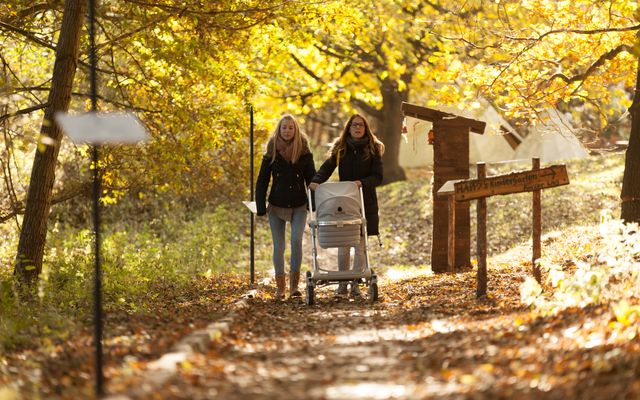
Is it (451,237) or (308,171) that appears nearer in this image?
(308,171)

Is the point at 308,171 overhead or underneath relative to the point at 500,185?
overhead

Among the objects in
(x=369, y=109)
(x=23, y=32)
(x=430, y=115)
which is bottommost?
(x=430, y=115)

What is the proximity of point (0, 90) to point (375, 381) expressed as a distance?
766cm

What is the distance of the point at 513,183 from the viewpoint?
10.9m

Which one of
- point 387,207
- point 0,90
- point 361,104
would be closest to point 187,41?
point 0,90

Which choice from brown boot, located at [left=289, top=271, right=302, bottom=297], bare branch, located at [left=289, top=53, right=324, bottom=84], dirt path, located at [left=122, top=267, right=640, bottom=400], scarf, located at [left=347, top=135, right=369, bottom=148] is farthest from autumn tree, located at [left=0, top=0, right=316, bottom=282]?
bare branch, located at [left=289, top=53, right=324, bottom=84]

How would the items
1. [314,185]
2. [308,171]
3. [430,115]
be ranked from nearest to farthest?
[314,185] → [308,171] → [430,115]

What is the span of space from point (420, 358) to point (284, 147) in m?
5.17

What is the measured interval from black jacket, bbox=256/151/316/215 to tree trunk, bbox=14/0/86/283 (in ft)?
8.69

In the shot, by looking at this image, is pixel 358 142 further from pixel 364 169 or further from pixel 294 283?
pixel 294 283

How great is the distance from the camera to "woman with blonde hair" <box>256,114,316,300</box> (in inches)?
468

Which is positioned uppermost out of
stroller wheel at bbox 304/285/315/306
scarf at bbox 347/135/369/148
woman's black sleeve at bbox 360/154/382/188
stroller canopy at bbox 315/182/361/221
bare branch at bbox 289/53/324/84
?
bare branch at bbox 289/53/324/84

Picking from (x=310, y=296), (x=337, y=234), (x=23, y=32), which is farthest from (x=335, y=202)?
(x=23, y=32)

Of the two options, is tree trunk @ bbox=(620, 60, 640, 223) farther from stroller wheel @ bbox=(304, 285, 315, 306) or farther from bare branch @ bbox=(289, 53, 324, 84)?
bare branch @ bbox=(289, 53, 324, 84)
